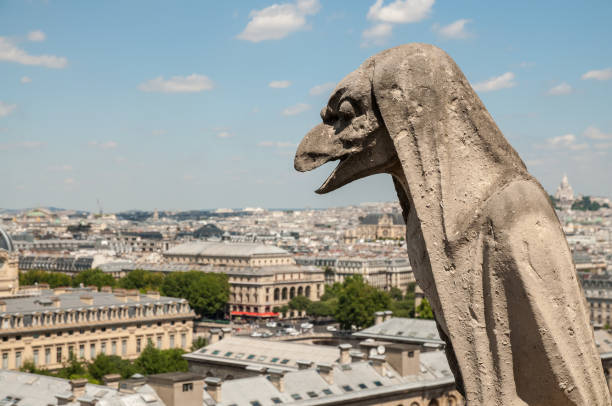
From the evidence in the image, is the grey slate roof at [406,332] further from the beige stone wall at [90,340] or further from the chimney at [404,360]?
the beige stone wall at [90,340]

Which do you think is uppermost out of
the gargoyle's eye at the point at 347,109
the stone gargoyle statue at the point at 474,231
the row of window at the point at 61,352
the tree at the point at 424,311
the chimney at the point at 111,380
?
the gargoyle's eye at the point at 347,109

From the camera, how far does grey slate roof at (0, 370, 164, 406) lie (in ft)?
109

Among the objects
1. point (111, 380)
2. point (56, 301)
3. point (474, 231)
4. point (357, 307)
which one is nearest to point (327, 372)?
point (111, 380)

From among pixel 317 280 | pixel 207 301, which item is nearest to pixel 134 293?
pixel 207 301

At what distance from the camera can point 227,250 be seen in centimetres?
14288

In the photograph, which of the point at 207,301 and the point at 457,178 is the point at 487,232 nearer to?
the point at 457,178

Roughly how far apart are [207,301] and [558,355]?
109m

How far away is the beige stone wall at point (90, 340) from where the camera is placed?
7081 cm

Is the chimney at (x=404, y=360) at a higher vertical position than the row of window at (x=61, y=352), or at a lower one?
higher

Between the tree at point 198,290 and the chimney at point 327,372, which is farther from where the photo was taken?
the tree at point 198,290

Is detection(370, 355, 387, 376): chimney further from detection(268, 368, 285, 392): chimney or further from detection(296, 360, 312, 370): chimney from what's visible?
detection(268, 368, 285, 392): chimney

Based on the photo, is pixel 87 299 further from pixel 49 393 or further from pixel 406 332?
pixel 49 393

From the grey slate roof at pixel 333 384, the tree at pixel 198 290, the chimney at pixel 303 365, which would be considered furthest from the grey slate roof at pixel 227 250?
the grey slate roof at pixel 333 384

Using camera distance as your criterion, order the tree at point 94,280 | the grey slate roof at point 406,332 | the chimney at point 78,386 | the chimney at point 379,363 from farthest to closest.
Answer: the tree at point 94,280 → the grey slate roof at point 406,332 → the chimney at point 379,363 → the chimney at point 78,386
